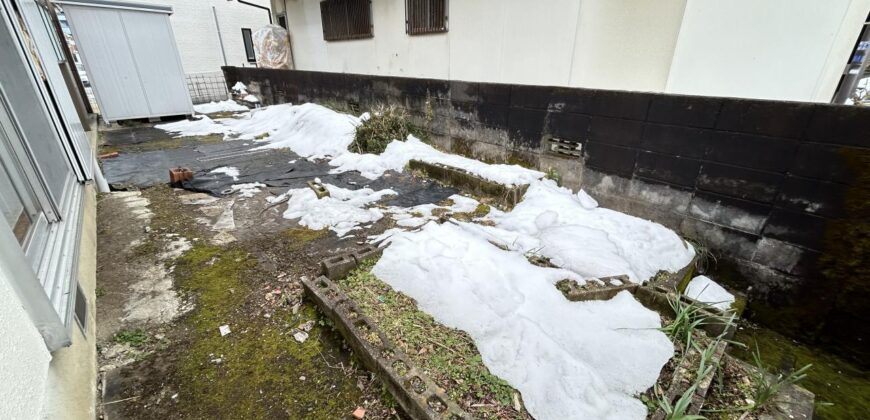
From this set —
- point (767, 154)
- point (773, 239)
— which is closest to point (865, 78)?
A: point (767, 154)

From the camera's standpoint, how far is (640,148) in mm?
3387

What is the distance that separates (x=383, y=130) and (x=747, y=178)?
15.0 ft

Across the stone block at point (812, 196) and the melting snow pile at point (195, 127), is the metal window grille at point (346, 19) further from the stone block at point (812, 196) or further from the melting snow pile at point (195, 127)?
the stone block at point (812, 196)

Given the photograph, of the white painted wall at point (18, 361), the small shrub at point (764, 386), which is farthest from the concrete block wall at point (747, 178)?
the white painted wall at point (18, 361)

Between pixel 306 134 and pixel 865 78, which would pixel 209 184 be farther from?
pixel 865 78

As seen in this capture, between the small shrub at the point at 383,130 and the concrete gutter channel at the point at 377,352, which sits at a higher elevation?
the small shrub at the point at 383,130

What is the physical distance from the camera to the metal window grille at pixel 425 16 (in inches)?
218

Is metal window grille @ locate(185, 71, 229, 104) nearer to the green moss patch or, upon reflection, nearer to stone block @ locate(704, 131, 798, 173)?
the green moss patch

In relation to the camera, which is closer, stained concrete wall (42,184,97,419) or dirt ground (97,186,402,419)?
stained concrete wall (42,184,97,419)

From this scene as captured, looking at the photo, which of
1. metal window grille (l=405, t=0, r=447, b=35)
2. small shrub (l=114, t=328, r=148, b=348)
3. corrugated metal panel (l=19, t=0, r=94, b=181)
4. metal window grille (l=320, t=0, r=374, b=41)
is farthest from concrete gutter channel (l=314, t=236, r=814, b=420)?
metal window grille (l=320, t=0, r=374, b=41)

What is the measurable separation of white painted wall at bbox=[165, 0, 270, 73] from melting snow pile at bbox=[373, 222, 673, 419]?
579 inches

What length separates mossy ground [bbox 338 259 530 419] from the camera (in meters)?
1.74

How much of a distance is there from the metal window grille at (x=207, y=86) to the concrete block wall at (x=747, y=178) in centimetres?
1301

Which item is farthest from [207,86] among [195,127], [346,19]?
[346,19]
